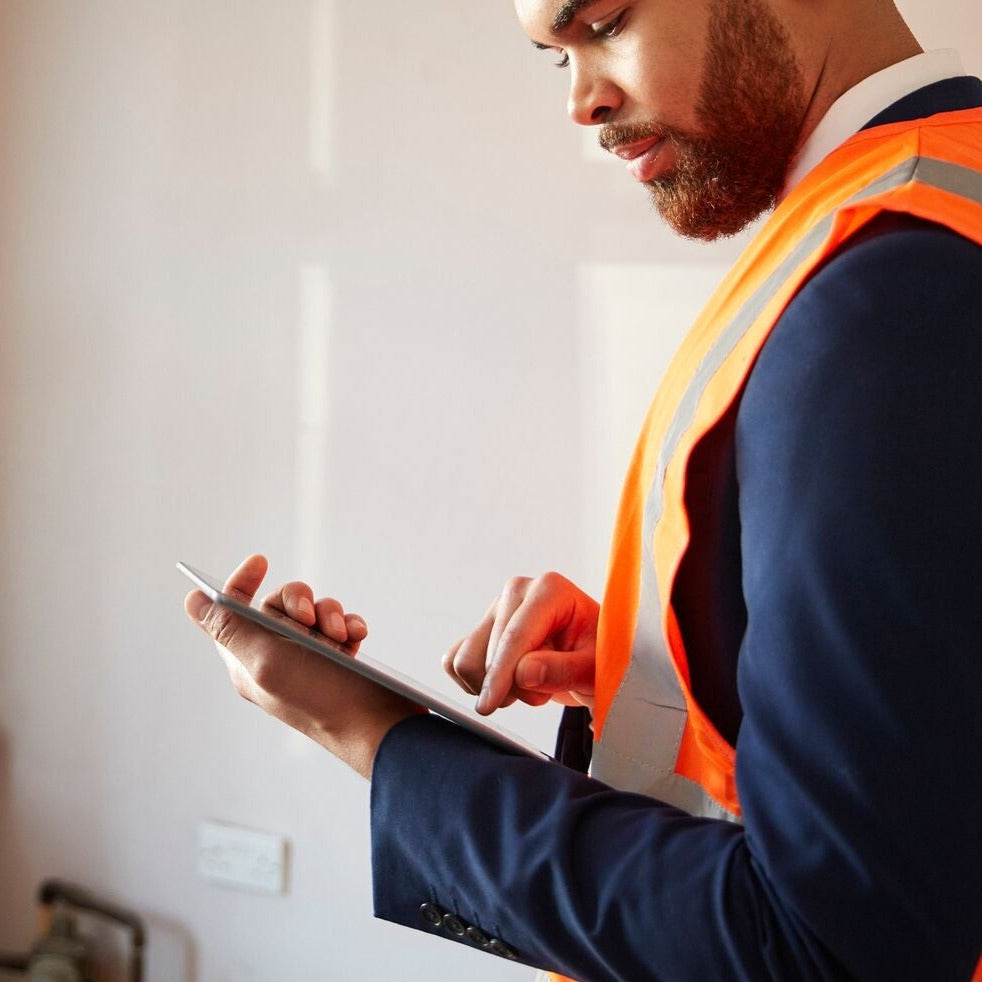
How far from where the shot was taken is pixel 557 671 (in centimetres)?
89

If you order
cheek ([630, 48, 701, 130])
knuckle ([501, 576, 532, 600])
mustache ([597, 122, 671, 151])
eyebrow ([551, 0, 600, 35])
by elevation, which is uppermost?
eyebrow ([551, 0, 600, 35])

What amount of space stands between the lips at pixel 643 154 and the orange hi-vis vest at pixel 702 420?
0.12 metres

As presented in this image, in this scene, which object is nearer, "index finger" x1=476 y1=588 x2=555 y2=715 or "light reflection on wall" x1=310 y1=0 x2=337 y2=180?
"index finger" x1=476 y1=588 x2=555 y2=715

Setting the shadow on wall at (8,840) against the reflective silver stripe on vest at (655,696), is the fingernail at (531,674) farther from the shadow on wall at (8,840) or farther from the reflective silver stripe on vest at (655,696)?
the shadow on wall at (8,840)

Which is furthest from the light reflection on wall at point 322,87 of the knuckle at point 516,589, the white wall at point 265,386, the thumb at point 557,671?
the thumb at point 557,671

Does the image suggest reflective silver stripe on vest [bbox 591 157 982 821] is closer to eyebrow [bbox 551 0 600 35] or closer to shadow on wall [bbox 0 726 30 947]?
eyebrow [bbox 551 0 600 35]

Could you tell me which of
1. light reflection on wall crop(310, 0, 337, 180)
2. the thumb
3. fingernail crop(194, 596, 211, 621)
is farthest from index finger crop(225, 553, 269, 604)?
light reflection on wall crop(310, 0, 337, 180)

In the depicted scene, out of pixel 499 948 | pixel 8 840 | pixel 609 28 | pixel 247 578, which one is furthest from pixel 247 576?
pixel 8 840

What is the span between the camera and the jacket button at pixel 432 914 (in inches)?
26.0

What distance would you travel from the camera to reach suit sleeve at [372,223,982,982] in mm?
486

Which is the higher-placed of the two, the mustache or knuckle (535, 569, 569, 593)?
the mustache

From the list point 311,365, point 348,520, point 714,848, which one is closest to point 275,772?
point 348,520

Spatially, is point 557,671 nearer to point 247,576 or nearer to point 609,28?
point 247,576

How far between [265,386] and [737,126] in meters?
1.29
